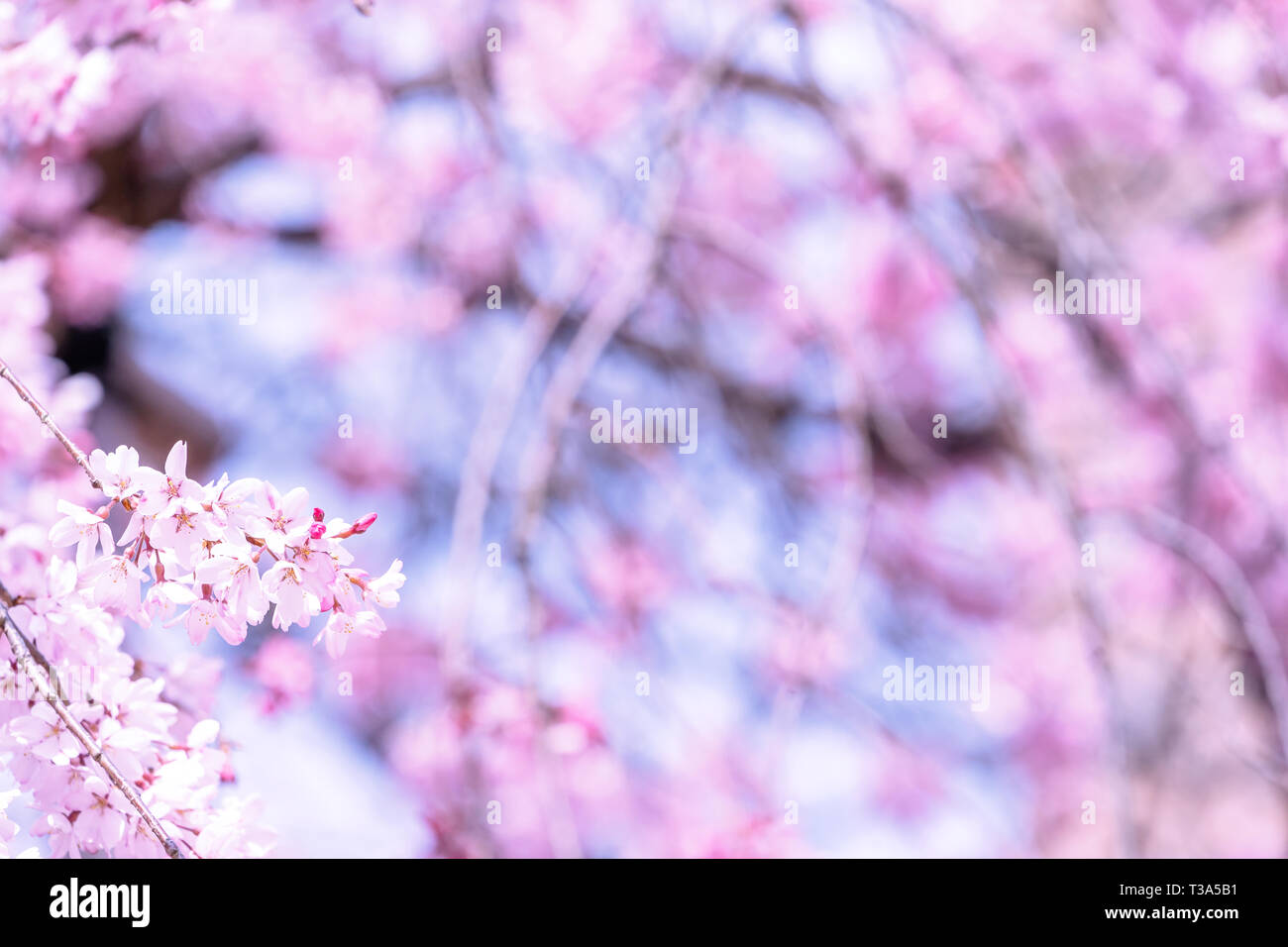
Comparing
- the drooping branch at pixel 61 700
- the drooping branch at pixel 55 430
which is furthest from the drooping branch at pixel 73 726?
the drooping branch at pixel 55 430

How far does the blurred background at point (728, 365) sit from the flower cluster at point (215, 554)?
0.28 meters

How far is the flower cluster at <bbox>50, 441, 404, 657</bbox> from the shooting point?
2.12 ft

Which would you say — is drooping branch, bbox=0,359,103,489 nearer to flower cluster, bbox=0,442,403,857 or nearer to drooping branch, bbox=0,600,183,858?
flower cluster, bbox=0,442,403,857

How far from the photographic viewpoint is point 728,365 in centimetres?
198

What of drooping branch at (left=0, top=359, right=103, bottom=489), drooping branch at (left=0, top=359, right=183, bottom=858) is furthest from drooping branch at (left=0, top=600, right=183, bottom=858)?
drooping branch at (left=0, top=359, right=103, bottom=489)

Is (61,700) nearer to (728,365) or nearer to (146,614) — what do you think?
(146,614)

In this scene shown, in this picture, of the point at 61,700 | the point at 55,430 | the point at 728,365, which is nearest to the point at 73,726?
the point at 61,700

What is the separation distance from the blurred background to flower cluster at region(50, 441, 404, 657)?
0.93 feet

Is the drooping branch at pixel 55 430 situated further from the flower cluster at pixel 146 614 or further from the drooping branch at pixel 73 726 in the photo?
the drooping branch at pixel 73 726

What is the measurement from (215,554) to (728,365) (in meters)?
1.43

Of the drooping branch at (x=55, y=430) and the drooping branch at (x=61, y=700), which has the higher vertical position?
the drooping branch at (x=55, y=430)

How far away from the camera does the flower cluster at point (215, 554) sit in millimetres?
645
